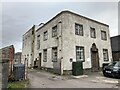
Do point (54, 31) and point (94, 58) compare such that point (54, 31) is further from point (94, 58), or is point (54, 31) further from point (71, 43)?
point (94, 58)

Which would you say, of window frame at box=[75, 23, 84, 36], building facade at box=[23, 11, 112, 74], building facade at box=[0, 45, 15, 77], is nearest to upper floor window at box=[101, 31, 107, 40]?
building facade at box=[23, 11, 112, 74]

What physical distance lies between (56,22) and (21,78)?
27.6 ft

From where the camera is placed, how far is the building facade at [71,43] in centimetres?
1435

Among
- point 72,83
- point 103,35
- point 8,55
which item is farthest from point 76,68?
point 103,35

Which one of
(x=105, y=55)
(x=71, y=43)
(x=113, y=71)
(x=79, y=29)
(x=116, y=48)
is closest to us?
(x=113, y=71)

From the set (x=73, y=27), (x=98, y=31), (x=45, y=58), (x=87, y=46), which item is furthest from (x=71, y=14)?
(x=45, y=58)

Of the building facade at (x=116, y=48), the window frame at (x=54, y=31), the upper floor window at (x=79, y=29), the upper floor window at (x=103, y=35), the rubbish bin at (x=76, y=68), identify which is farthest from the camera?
the building facade at (x=116, y=48)

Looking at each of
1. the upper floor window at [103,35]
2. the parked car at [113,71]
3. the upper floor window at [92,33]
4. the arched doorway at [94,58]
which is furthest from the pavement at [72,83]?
the upper floor window at [103,35]

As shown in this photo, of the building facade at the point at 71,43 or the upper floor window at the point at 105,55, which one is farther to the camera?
the upper floor window at the point at 105,55

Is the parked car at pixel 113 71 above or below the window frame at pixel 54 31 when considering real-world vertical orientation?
below

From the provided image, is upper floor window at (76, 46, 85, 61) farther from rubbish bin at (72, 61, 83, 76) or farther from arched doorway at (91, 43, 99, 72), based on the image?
arched doorway at (91, 43, 99, 72)

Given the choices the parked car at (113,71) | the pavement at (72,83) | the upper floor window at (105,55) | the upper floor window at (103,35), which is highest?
the upper floor window at (103,35)

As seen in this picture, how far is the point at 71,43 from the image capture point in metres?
14.7

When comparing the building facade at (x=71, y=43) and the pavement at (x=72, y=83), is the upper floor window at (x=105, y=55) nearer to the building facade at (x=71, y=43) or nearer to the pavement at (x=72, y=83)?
the building facade at (x=71, y=43)
